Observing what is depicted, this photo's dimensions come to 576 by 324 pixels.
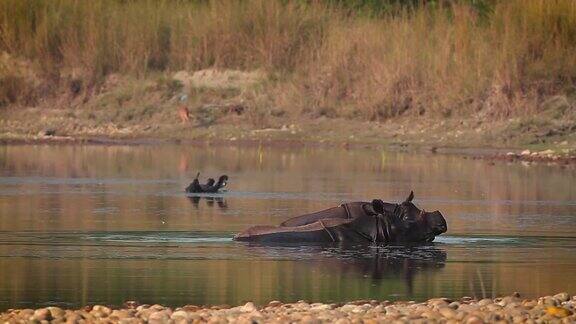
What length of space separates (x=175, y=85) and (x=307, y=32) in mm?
3129

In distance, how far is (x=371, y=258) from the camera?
569 inches

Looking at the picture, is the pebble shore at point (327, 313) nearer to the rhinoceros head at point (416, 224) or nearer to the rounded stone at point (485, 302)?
the rounded stone at point (485, 302)

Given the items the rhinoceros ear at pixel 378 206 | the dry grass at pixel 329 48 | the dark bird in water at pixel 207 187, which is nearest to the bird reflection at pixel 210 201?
the dark bird in water at pixel 207 187

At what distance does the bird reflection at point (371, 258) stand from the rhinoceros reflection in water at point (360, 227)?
5.3 inches

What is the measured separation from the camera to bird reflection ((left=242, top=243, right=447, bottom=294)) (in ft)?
44.4

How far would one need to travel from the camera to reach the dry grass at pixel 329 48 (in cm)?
3025

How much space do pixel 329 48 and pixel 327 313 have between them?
75.6ft

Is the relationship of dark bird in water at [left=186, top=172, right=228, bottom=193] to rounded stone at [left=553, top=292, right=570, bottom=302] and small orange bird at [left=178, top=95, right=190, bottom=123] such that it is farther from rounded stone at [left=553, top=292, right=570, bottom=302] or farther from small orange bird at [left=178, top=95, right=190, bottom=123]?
small orange bird at [left=178, top=95, right=190, bottom=123]

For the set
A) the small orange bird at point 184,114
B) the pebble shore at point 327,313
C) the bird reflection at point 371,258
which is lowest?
the pebble shore at point 327,313

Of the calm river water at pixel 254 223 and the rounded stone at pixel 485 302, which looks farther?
the calm river water at pixel 254 223

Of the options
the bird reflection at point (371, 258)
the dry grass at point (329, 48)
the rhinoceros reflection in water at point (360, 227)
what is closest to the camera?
the bird reflection at point (371, 258)

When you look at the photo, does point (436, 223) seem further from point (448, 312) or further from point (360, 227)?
point (448, 312)

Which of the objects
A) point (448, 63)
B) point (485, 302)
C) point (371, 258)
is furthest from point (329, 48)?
point (485, 302)

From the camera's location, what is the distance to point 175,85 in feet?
112
